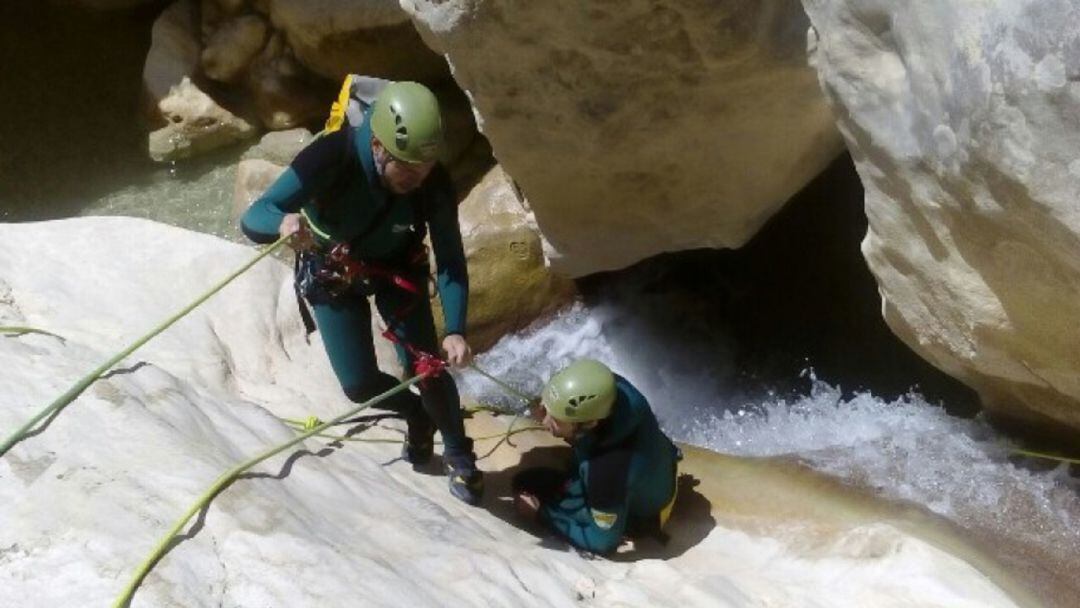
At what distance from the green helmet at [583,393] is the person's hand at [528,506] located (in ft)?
1.60

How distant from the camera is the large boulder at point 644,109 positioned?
13.8 feet

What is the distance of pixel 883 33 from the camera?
3416 millimetres

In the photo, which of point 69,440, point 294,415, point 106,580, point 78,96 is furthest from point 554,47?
point 78,96

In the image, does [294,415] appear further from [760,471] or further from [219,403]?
[760,471]

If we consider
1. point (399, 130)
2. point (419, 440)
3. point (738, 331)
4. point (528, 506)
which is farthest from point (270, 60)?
point (399, 130)

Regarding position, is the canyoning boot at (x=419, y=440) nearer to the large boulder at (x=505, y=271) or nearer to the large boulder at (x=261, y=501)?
the large boulder at (x=261, y=501)

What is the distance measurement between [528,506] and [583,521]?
0.24 m

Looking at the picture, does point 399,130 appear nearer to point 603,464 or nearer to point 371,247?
point 371,247

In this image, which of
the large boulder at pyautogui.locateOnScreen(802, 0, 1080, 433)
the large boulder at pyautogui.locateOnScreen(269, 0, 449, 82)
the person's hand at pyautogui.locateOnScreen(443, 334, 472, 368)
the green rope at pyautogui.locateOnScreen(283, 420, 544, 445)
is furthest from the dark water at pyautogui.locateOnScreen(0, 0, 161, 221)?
the large boulder at pyautogui.locateOnScreen(802, 0, 1080, 433)

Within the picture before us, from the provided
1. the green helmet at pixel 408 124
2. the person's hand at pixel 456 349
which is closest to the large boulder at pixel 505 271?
the person's hand at pixel 456 349

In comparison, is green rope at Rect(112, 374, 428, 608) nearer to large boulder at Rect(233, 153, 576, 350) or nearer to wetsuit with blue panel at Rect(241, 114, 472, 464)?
wetsuit with blue panel at Rect(241, 114, 472, 464)

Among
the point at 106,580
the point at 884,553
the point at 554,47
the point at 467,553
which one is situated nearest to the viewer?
the point at 106,580

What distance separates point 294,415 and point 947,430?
111 inches

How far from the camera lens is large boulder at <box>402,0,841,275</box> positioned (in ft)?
13.8
